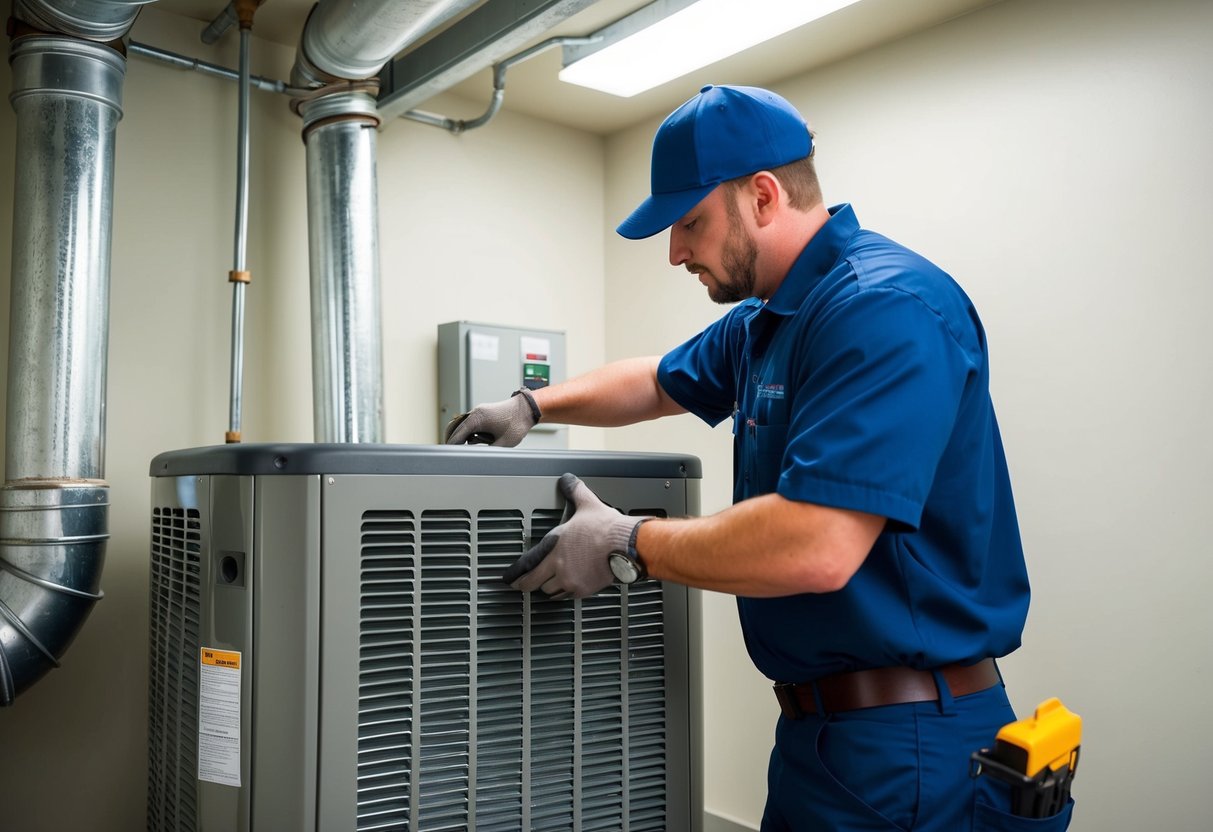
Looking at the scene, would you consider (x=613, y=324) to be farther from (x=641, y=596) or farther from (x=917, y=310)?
(x=917, y=310)

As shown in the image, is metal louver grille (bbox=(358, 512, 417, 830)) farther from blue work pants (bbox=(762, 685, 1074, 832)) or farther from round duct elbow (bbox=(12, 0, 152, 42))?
round duct elbow (bbox=(12, 0, 152, 42))

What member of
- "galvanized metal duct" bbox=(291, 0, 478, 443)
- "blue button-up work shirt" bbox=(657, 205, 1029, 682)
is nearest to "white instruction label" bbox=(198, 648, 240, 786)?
"blue button-up work shirt" bbox=(657, 205, 1029, 682)

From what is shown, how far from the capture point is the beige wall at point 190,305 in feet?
6.69

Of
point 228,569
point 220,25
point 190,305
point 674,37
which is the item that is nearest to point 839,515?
point 228,569

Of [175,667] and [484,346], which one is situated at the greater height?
[484,346]

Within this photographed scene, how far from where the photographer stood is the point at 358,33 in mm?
1873

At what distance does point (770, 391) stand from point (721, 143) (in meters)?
0.32

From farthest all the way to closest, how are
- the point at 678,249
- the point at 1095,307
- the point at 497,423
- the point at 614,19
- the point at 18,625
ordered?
the point at 614,19
the point at 1095,307
the point at 18,625
the point at 497,423
the point at 678,249

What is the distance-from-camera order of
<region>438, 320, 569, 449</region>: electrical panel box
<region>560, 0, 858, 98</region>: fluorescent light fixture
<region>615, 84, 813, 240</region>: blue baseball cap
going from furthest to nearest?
<region>438, 320, 569, 449</region>: electrical panel box → <region>560, 0, 858, 98</region>: fluorescent light fixture → <region>615, 84, 813, 240</region>: blue baseball cap

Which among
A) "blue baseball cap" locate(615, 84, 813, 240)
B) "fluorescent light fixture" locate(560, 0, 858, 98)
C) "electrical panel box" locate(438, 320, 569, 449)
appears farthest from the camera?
"electrical panel box" locate(438, 320, 569, 449)

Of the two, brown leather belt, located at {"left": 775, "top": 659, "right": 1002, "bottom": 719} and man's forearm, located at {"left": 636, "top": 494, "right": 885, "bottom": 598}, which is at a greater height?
man's forearm, located at {"left": 636, "top": 494, "right": 885, "bottom": 598}

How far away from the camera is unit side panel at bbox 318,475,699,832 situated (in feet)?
3.50

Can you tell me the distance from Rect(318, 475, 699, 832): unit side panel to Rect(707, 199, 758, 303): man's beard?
0.95ft

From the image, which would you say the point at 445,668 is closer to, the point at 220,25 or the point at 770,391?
the point at 770,391
